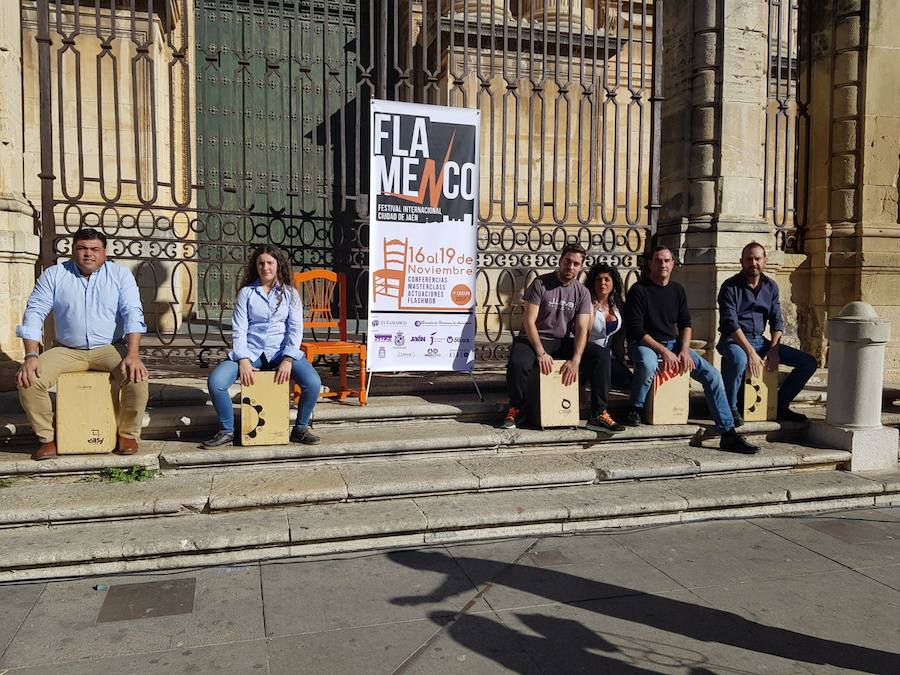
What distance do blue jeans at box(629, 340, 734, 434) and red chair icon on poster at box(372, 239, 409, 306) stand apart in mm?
2087

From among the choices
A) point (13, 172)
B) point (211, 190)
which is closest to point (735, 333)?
point (13, 172)

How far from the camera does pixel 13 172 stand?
5988 millimetres

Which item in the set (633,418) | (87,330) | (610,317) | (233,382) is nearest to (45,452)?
(87,330)

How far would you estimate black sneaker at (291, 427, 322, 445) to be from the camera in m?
5.29

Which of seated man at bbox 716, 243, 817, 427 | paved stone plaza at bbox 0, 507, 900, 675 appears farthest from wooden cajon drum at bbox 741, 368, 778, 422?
paved stone plaza at bbox 0, 507, 900, 675

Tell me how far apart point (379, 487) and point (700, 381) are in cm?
294

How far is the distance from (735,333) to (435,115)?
10.6ft

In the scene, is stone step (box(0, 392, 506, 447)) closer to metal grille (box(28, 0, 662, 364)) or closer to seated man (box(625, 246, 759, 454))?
seated man (box(625, 246, 759, 454))

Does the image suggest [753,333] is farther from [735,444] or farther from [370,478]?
[370,478]

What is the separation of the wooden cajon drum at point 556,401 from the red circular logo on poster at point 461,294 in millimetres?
1096

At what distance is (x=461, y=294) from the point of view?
6379 mm

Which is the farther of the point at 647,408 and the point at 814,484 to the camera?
the point at 647,408

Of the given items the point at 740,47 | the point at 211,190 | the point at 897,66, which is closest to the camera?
the point at 740,47

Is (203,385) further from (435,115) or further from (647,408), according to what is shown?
(647,408)
